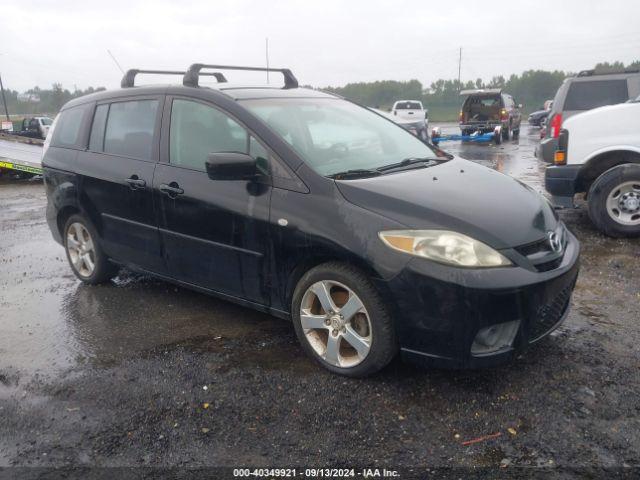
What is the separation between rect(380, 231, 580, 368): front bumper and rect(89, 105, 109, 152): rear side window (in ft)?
9.88

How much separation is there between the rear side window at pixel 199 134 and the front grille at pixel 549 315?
79.7 inches

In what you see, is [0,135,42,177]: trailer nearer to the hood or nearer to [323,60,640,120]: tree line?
the hood

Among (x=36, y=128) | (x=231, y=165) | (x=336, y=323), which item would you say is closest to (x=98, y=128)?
(x=231, y=165)

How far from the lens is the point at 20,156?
12.8 metres

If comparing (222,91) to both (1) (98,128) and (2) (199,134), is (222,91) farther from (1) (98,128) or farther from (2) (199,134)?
(1) (98,128)

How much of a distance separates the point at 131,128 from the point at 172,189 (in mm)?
852

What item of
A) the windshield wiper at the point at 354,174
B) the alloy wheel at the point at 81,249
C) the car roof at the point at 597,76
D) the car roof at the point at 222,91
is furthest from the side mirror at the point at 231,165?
the car roof at the point at 597,76

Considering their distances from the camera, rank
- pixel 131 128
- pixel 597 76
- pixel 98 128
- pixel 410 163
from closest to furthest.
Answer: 1. pixel 410 163
2. pixel 131 128
3. pixel 98 128
4. pixel 597 76

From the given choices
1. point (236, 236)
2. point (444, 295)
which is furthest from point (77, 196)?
point (444, 295)

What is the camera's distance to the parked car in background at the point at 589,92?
8211 mm

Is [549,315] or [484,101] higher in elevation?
[484,101]

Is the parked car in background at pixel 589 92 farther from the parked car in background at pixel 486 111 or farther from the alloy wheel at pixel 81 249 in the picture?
the parked car in background at pixel 486 111

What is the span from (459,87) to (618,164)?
79399 millimetres

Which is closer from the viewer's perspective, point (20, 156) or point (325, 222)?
point (325, 222)
